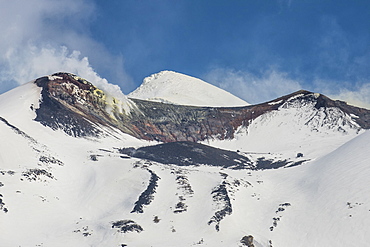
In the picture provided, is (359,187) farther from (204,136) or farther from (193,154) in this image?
(204,136)

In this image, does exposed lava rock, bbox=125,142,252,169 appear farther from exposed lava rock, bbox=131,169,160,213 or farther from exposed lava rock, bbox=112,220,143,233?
exposed lava rock, bbox=112,220,143,233

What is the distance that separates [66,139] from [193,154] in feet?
68.7

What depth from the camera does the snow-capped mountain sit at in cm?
4281

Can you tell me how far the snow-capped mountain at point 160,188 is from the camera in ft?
140

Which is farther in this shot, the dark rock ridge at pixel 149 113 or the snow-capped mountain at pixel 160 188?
the dark rock ridge at pixel 149 113

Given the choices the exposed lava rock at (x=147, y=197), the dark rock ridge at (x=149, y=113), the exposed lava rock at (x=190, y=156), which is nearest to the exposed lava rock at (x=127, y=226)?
the exposed lava rock at (x=147, y=197)

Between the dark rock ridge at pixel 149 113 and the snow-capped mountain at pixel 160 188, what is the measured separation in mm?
1068

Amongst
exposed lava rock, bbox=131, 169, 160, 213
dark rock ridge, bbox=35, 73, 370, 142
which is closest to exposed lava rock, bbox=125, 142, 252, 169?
dark rock ridge, bbox=35, 73, 370, 142

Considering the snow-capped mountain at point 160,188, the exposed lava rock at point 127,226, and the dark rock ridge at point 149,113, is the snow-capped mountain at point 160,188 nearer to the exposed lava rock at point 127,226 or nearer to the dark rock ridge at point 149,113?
the exposed lava rock at point 127,226

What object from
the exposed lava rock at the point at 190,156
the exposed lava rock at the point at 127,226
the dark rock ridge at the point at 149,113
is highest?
the dark rock ridge at the point at 149,113

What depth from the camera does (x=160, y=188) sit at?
54938mm

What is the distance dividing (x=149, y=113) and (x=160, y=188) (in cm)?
6878

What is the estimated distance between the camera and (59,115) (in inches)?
3770

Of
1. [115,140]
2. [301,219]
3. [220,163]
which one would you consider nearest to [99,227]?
[301,219]
